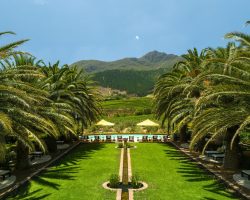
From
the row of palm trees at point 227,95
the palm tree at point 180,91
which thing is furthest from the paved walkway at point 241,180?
the palm tree at point 180,91

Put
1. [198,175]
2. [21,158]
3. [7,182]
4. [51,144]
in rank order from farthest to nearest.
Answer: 1. [51,144]
2. [21,158]
3. [198,175]
4. [7,182]

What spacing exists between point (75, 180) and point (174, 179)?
5539mm

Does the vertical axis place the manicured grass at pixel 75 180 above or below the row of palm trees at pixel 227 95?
below

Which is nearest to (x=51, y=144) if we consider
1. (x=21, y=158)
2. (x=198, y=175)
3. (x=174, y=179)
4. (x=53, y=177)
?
(x=21, y=158)

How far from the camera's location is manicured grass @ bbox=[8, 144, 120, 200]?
14883 millimetres

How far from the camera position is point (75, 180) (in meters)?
17.9

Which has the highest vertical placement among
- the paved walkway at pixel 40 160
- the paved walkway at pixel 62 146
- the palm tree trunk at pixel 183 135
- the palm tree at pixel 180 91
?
the palm tree at pixel 180 91

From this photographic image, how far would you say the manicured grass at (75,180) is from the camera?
14.9 m

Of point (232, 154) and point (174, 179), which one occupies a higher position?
point (232, 154)

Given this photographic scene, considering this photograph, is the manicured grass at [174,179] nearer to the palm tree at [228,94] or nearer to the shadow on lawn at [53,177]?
the palm tree at [228,94]

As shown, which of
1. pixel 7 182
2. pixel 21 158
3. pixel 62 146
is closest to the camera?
pixel 7 182

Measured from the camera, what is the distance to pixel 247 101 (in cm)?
1652

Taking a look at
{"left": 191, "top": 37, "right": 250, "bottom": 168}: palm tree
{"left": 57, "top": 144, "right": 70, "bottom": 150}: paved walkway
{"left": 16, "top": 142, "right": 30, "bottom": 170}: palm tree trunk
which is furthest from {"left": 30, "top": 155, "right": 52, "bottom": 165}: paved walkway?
{"left": 191, "top": 37, "right": 250, "bottom": 168}: palm tree

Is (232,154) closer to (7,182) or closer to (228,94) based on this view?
(228,94)
